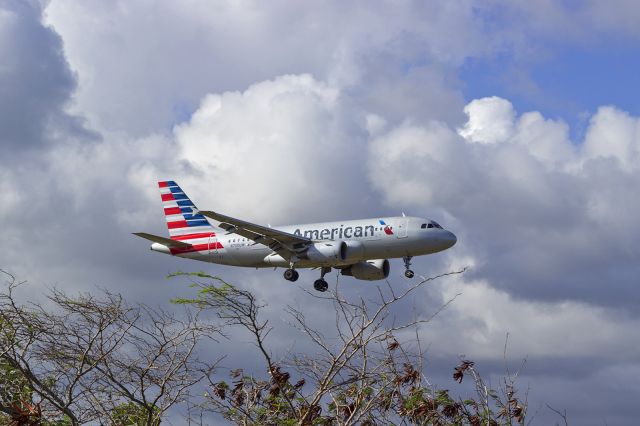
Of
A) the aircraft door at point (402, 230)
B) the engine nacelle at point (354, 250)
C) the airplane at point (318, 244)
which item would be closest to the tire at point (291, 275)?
the airplane at point (318, 244)

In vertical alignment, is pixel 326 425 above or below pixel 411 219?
below

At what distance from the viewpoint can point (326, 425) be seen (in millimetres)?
20844

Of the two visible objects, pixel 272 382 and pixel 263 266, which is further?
pixel 263 266

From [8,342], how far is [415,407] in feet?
28.0

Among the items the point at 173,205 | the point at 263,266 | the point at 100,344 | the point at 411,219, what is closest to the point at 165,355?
the point at 100,344

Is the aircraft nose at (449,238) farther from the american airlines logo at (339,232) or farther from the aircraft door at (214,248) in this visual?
the aircraft door at (214,248)

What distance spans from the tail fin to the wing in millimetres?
7836

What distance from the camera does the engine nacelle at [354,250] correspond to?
58000 mm

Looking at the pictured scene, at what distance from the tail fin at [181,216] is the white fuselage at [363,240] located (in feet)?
17.2

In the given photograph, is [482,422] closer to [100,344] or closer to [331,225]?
[100,344]

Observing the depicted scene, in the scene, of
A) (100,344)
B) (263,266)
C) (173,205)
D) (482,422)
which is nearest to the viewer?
(100,344)

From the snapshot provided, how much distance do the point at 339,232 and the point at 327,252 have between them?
1.81 meters

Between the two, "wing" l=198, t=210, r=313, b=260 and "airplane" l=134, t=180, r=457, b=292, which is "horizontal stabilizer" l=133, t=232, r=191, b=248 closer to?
"airplane" l=134, t=180, r=457, b=292

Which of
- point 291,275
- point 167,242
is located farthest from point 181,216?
point 291,275
